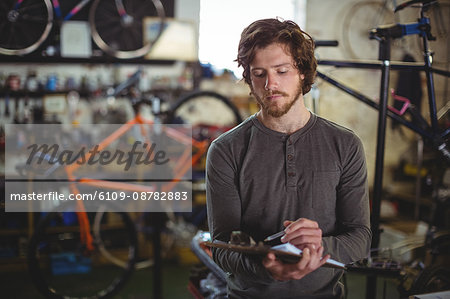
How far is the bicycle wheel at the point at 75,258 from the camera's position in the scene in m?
2.87

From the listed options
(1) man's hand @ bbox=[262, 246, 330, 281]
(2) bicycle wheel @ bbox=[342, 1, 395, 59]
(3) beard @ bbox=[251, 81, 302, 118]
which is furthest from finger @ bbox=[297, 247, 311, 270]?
(2) bicycle wheel @ bbox=[342, 1, 395, 59]

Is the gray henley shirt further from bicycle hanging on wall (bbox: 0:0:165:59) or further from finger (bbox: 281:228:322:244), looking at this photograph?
bicycle hanging on wall (bbox: 0:0:165:59)

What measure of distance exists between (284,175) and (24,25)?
3.59m

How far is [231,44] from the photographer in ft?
14.6

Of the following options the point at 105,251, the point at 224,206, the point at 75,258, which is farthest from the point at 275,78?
the point at 75,258

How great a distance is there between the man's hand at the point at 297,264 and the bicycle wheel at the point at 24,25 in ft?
12.1

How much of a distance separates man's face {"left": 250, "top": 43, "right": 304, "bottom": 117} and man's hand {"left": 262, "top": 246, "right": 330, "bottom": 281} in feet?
1.67

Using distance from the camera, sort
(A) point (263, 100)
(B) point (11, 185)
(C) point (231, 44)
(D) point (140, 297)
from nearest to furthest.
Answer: (A) point (263, 100), (D) point (140, 297), (B) point (11, 185), (C) point (231, 44)

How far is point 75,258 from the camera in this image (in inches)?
145

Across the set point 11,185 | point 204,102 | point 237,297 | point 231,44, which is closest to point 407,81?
point 231,44

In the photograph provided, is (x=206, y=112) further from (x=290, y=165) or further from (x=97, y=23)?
(x=290, y=165)

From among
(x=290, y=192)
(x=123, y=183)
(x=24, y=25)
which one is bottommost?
(x=123, y=183)

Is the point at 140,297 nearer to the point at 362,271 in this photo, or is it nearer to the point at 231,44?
the point at 362,271

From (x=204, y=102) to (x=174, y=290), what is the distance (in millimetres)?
2199
